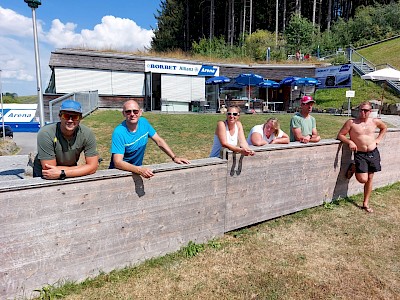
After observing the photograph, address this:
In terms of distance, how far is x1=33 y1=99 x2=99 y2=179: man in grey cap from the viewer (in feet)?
8.98

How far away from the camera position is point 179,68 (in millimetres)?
21609

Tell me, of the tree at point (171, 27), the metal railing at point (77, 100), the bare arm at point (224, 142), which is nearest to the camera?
the bare arm at point (224, 142)

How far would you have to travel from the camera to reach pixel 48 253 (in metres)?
2.49

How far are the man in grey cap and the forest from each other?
27.8 metres

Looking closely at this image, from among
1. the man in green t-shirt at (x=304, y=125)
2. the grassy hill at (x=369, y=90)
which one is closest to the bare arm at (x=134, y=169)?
the man in green t-shirt at (x=304, y=125)

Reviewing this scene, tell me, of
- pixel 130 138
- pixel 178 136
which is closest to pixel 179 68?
pixel 178 136

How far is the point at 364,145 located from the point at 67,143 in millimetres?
4520

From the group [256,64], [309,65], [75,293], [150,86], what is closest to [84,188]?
[75,293]

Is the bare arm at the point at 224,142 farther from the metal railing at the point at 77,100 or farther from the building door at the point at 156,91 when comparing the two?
the building door at the point at 156,91

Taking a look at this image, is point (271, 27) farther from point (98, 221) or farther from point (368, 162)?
point (98, 221)

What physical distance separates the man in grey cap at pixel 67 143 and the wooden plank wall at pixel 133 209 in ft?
0.74

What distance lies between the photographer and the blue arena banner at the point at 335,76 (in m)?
23.2

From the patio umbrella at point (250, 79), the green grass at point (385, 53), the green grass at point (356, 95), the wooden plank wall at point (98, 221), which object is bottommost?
the wooden plank wall at point (98, 221)

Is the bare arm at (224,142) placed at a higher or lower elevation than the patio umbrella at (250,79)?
lower
